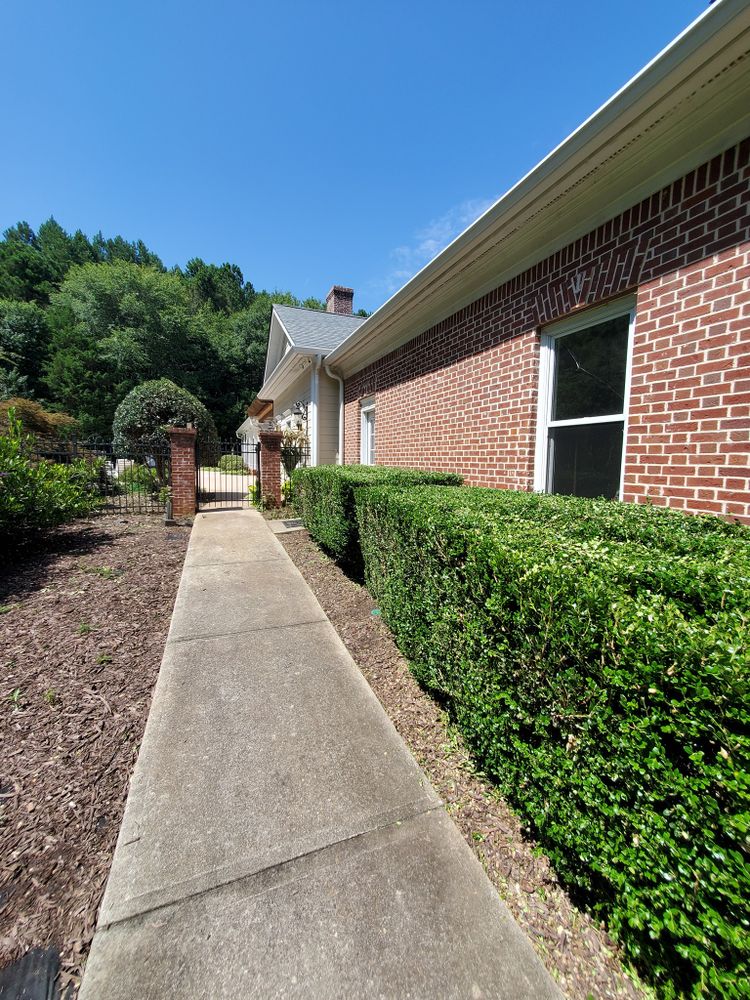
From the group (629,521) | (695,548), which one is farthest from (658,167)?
(695,548)

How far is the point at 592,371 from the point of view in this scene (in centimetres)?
357

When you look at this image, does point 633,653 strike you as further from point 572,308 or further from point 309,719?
point 572,308

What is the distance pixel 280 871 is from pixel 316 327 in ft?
36.5

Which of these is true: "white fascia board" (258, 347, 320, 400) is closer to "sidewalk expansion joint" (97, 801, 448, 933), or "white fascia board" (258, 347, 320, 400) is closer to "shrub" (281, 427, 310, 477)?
"shrub" (281, 427, 310, 477)

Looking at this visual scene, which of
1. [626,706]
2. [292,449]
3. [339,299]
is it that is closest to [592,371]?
[626,706]

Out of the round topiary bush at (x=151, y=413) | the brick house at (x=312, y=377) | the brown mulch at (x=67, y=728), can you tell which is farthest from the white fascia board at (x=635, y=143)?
the round topiary bush at (x=151, y=413)

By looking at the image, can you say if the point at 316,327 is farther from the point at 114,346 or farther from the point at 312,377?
the point at 114,346

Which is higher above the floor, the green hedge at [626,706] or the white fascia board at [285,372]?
the white fascia board at [285,372]

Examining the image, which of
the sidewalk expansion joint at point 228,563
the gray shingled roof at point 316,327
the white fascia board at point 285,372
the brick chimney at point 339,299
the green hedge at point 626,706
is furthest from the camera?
the brick chimney at point 339,299

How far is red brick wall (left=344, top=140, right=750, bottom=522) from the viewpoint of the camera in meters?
2.50

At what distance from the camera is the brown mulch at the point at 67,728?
1465 millimetres

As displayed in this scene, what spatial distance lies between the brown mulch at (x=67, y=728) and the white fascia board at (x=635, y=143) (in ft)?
15.4

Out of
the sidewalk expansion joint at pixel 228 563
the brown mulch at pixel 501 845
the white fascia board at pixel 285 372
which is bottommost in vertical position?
the brown mulch at pixel 501 845

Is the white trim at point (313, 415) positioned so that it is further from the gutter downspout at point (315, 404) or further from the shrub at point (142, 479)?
the shrub at point (142, 479)
